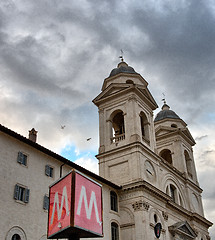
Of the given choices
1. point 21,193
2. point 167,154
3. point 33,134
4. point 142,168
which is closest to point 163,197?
point 142,168

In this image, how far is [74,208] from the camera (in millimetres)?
12609

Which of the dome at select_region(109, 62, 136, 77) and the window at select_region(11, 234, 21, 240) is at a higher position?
the dome at select_region(109, 62, 136, 77)

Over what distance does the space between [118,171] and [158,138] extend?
1533cm

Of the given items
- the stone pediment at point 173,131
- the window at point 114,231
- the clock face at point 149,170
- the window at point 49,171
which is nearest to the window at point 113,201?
the window at point 114,231

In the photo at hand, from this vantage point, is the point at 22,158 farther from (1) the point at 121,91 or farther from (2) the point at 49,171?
(1) the point at 121,91

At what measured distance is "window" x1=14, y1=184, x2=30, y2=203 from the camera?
2291 cm

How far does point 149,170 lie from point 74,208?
25196 mm

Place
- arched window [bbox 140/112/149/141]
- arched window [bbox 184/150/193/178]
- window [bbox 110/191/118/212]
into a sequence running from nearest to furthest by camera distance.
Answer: window [bbox 110/191/118/212] < arched window [bbox 140/112/149/141] < arched window [bbox 184/150/193/178]

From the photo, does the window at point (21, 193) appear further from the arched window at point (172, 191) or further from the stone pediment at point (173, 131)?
the stone pediment at point (173, 131)

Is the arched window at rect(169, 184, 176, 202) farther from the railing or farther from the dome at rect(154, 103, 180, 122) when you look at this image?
the dome at rect(154, 103, 180, 122)

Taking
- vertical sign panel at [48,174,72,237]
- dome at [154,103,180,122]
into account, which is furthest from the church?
vertical sign panel at [48,174,72,237]

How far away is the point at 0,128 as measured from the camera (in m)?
23.2

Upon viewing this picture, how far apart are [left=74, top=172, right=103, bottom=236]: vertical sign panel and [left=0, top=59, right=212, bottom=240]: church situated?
9.78m

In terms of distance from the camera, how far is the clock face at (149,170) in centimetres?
3653
